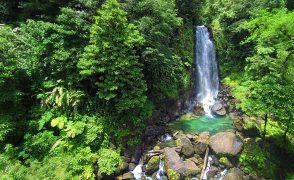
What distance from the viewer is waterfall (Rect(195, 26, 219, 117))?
24328 millimetres

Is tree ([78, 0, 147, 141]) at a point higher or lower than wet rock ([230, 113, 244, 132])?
higher

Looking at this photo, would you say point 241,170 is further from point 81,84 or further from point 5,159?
point 5,159

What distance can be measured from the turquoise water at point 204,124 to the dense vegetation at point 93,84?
8.43ft

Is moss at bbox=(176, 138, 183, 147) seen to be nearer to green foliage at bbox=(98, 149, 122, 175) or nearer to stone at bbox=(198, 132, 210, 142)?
stone at bbox=(198, 132, 210, 142)

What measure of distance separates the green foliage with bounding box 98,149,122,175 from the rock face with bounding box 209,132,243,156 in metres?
5.78

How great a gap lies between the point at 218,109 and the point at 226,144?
670 cm

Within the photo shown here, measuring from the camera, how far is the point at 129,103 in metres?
15.0

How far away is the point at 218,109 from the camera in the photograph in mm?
22031

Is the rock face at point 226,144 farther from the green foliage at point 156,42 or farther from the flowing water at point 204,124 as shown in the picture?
the green foliage at point 156,42

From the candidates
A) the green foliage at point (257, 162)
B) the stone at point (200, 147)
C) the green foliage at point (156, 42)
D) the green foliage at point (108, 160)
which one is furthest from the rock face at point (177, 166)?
the green foliage at point (156, 42)

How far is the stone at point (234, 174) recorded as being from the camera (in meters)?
13.9

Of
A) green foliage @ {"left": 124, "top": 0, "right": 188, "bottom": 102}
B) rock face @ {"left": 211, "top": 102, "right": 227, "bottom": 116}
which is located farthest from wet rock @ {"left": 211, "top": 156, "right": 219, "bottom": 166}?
rock face @ {"left": 211, "top": 102, "right": 227, "bottom": 116}

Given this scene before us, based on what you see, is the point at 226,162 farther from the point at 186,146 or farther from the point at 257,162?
the point at 186,146

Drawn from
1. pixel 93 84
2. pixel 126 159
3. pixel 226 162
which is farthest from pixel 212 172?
pixel 93 84
